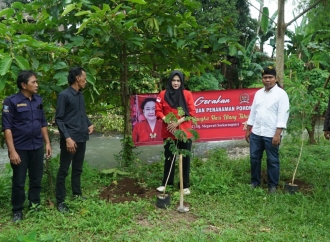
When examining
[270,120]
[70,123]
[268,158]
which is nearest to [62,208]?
[70,123]

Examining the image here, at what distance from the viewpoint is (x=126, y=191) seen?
4.59 metres

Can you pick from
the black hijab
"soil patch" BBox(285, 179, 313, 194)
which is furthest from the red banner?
the black hijab

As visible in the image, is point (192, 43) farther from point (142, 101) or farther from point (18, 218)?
point (18, 218)

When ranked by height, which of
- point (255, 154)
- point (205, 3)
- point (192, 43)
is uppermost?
point (205, 3)

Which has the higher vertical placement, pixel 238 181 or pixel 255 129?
pixel 255 129

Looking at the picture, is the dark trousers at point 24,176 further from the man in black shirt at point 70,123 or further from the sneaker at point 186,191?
the sneaker at point 186,191

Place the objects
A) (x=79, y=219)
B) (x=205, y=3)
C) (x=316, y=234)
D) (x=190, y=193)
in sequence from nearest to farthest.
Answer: (x=316, y=234), (x=79, y=219), (x=190, y=193), (x=205, y=3)

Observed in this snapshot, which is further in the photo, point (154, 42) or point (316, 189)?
point (154, 42)

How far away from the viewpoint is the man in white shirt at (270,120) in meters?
4.32

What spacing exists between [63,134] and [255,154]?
2552 mm

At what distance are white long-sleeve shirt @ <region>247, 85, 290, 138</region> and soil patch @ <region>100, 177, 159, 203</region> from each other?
1.64m

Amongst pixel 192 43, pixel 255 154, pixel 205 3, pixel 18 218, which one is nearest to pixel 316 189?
pixel 255 154

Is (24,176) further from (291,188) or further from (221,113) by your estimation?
(221,113)

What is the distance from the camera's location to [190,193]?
4.45 metres
